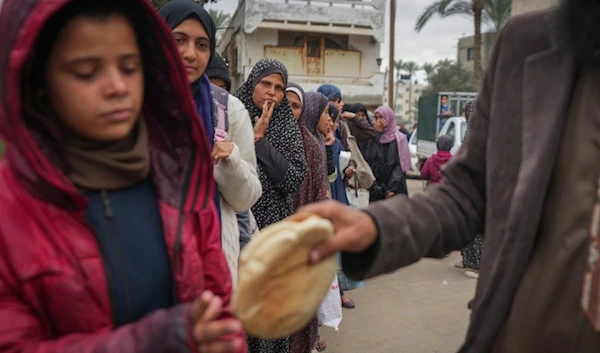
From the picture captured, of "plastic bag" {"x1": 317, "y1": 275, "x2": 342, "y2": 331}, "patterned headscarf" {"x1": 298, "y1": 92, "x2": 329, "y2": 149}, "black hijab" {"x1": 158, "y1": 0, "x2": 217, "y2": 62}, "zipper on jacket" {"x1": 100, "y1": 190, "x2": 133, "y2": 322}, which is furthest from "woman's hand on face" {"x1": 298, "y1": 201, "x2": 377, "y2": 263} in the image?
"patterned headscarf" {"x1": 298, "y1": 92, "x2": 329, "y2": 149}

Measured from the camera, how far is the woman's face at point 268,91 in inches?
140

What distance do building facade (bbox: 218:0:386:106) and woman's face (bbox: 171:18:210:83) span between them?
83.0 ft

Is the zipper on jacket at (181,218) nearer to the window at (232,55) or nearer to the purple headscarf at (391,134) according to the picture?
the purple headscarf at (391,134)

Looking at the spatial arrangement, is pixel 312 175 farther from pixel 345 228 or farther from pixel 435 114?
pixel 435 114

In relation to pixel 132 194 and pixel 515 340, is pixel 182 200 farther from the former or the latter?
pixel 515 340

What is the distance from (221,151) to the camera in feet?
8.11

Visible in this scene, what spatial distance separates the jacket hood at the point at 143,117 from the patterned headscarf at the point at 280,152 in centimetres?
182

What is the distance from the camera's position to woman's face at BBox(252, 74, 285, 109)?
3.55 meters

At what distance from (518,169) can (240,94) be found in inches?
102

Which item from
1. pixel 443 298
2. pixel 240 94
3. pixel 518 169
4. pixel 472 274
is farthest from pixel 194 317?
pixel 472 274

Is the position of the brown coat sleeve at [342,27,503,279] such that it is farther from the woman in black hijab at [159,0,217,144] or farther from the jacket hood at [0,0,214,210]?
→ the woman in black hijab at [159,0,217,144]

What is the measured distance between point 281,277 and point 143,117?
637mm

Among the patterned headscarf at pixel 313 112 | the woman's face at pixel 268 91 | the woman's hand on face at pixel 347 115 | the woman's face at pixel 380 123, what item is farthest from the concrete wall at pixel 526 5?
the woman's face at pixel 268 91

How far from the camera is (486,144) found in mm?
1463
